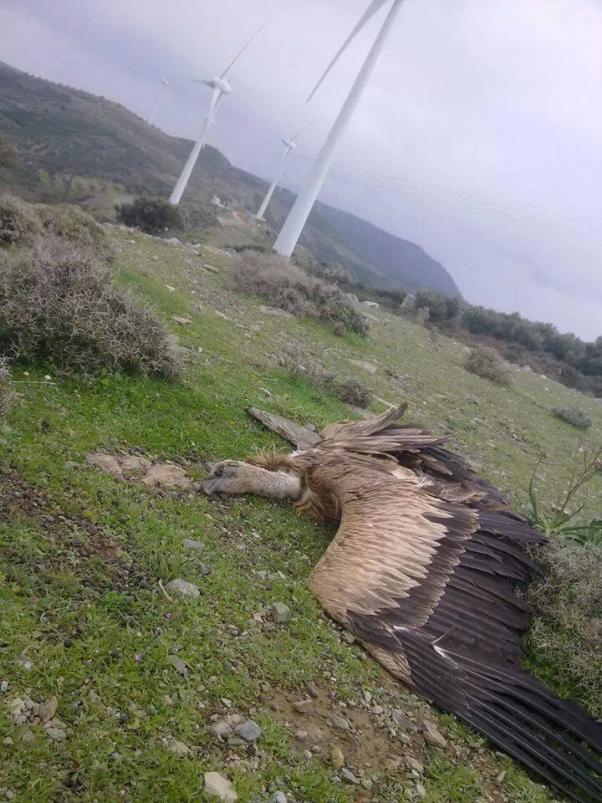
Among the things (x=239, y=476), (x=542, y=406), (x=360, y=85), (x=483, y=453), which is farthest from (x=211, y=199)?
(x=239, y=476)

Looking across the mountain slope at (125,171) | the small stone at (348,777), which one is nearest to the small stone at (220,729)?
the small stone at (348,777)

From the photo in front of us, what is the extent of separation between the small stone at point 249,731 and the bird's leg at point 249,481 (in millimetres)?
2334

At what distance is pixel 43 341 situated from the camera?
243 inches

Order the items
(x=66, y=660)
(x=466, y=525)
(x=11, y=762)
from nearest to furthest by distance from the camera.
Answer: (x=11, y=762)
(x=66, y=660)
(x=466, y=525)

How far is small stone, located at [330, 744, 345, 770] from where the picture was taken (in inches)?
131

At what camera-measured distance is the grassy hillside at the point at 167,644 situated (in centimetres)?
291

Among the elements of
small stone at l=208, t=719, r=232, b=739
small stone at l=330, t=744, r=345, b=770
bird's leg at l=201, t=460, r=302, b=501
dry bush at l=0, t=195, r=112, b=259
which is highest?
dry bush at l=0, t=195, r=112, b=259

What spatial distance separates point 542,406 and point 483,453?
8460 millimetres

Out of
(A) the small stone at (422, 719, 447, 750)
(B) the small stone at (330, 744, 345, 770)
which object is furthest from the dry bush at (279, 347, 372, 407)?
(B) the small stone at (330, 744, 345, 770)

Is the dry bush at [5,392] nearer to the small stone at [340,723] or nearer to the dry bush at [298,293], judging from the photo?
the small stone at [340,723]

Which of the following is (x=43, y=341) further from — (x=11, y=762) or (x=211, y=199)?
(x=211, y=199)

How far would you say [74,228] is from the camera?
1178cm

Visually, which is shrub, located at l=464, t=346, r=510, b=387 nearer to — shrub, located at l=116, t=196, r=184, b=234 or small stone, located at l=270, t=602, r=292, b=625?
shrub, located at l=116, t=196, r=184, b=234

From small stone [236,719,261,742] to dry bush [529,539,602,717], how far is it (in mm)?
2555
